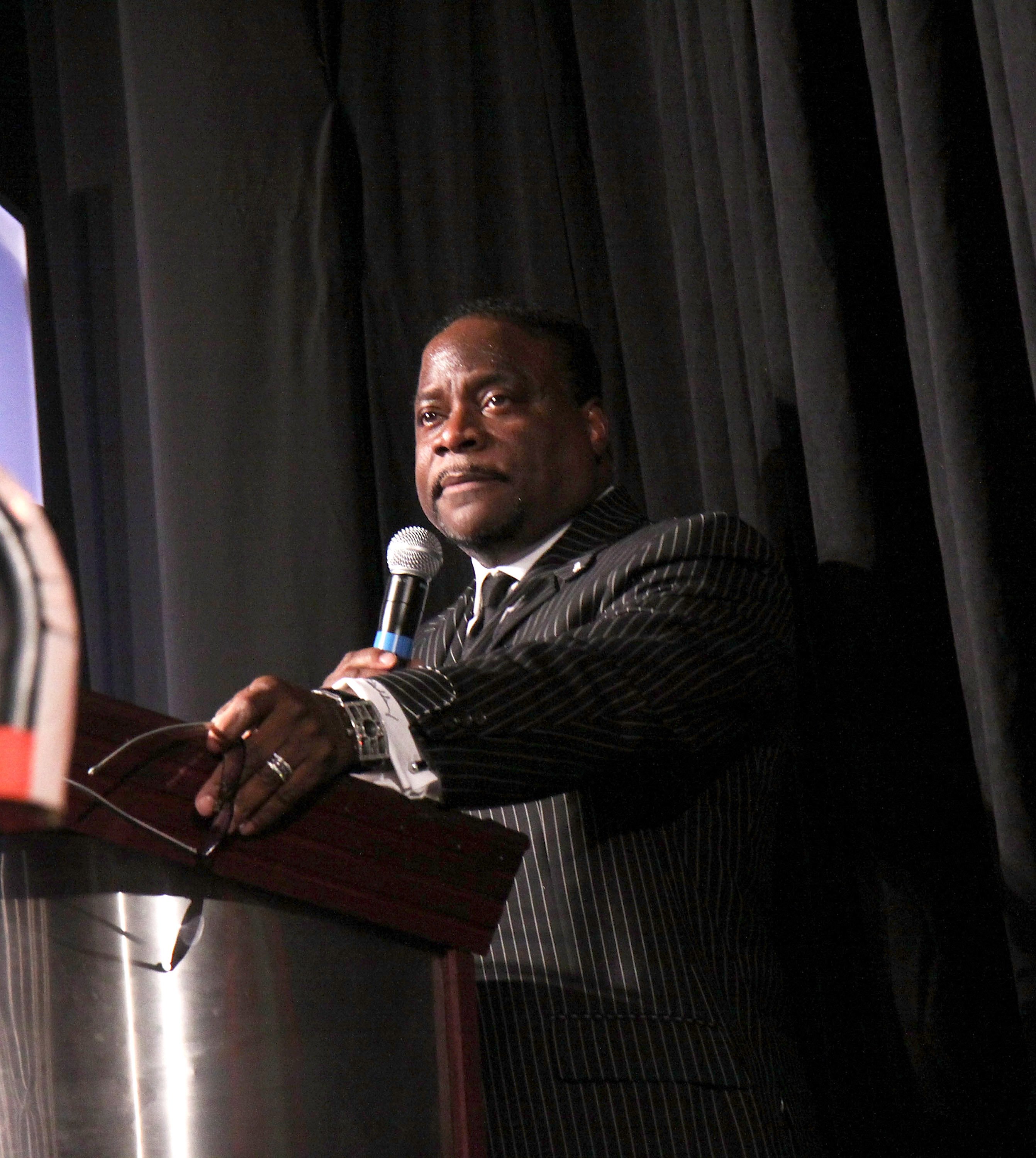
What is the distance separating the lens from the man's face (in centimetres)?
183

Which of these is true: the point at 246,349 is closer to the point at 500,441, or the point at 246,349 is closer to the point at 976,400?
the point at 500,441

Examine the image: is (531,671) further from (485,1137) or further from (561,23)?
(561,23)

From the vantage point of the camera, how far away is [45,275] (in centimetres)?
276

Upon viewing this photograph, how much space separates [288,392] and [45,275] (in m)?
0.69

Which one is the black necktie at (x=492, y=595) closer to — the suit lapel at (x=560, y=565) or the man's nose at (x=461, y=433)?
the suit lapel at (x=560, y=565)

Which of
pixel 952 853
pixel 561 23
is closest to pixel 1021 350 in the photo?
pixel 952 853

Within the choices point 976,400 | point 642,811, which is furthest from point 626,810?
point 976,400

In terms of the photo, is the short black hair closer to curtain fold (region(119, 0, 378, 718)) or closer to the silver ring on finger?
curtain fold (region(119, 0, 378, 718))

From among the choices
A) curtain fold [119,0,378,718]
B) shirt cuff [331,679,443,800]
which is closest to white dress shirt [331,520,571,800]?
shirt cuff [331,679,443,800]

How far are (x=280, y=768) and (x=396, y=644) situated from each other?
0.68 metres

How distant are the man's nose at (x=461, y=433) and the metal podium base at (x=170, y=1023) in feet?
3.57

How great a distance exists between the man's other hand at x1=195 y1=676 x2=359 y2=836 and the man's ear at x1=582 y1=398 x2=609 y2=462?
1048 mm

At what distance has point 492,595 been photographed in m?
1.79

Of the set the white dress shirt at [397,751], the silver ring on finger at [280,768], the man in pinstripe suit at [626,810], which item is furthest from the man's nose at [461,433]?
the silver ring on finger at [280,768]
